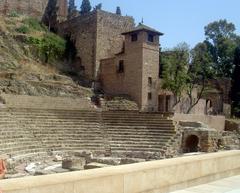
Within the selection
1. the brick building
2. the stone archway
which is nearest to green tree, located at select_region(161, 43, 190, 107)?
the brick building

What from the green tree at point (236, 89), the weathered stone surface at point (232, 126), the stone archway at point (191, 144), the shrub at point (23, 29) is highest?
the shrub at point (23, 29)

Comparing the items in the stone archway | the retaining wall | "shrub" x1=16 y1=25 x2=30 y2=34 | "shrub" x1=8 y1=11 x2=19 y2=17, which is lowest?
the stone archway

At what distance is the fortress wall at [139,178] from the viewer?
451cm

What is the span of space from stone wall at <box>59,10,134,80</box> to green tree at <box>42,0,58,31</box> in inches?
227

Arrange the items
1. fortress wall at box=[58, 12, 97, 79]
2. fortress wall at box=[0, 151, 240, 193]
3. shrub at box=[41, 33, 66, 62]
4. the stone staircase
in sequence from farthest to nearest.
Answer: fortress wall at box=[58, 12, 97, 79], shrub at box=[41, 33, 66, 62], the stone staircase, fortress wall at box=[0, 151, 240, 193]

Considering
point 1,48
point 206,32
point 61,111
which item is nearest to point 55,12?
point 1,48

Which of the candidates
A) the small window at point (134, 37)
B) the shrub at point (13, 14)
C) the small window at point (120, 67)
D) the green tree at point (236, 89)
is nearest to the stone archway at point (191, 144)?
the small window at point (120, 67)

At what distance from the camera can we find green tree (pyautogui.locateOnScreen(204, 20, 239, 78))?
49875 mm

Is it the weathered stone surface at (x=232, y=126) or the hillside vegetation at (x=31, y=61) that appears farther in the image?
the weathered stone surface at (x=232, y=126)

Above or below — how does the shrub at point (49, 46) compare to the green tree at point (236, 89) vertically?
above

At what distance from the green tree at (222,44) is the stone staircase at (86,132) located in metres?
26.5

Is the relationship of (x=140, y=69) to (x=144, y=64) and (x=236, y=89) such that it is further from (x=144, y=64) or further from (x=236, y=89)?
(x=236, y=89)

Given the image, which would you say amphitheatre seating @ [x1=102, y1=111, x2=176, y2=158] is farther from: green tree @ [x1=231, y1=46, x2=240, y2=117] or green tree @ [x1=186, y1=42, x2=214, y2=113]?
green tree @ [x1=231, y1=46, x2=240, y2=117]

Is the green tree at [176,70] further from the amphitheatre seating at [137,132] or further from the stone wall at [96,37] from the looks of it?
the amphitheatre seating at [137,132]
